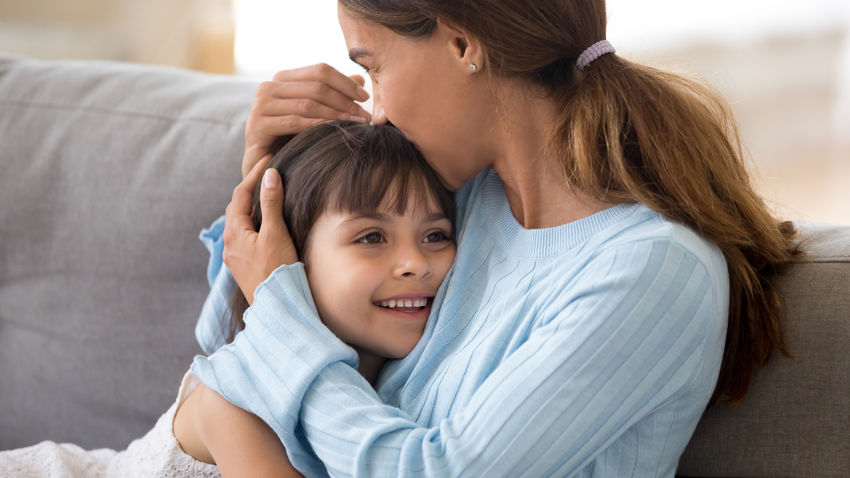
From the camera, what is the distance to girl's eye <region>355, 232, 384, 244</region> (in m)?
1.25

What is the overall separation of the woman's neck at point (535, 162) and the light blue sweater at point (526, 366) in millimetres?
33

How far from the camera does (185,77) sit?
1750 mm

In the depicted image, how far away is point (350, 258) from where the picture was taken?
121 centimetres

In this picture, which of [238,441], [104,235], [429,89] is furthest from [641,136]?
[104,235]

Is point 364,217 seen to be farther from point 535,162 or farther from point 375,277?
point 535,162

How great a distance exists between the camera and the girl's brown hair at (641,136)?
1.07 metres

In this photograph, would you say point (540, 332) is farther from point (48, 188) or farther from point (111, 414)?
point (48, 188)

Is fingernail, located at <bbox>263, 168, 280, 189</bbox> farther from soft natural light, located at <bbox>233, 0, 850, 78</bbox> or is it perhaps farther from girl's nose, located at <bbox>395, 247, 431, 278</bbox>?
soft natural light, located at <bbox>233, 0, 850, 78</bbox>

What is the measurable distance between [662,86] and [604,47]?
→ 90 mm

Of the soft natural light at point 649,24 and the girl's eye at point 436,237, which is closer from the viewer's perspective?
the girl's eye at point 436,237

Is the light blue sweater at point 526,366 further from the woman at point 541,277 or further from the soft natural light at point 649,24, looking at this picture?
the soft natural light at point 649,24

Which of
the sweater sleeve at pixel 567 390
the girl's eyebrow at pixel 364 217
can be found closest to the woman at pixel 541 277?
the sweater sleeve at pixel 567 390

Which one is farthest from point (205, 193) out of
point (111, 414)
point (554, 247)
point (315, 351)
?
point (554, 247)

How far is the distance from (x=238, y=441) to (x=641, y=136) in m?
0.64
